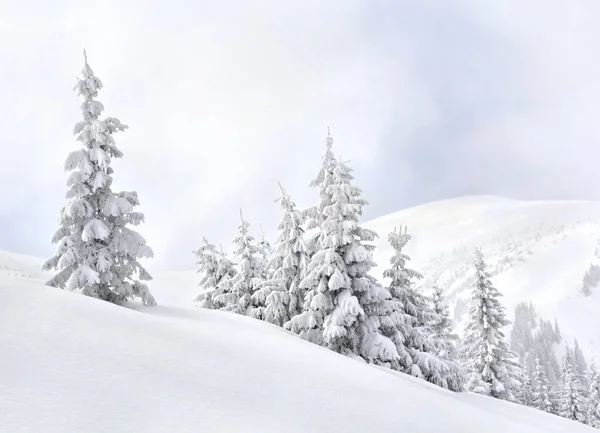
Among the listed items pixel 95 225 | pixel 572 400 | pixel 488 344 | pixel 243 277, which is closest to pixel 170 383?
pixel 95 225

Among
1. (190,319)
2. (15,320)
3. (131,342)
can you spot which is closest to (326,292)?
(190,319)

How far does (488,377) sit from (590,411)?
2269 cm

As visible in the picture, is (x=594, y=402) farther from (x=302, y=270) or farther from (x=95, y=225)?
(x=95, y=225)

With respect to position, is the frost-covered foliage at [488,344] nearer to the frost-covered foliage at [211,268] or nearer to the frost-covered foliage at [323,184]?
the frost-covered foliage at [323,184]

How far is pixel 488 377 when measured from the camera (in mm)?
31406

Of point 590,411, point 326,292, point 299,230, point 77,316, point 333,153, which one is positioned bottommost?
point 590,411

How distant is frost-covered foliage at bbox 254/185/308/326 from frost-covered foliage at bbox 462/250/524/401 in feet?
50.8

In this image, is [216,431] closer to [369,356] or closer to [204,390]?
[204,390]

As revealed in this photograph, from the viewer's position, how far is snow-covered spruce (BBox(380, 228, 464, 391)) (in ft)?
64.0

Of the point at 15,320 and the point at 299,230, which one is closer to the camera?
the point at 15,320

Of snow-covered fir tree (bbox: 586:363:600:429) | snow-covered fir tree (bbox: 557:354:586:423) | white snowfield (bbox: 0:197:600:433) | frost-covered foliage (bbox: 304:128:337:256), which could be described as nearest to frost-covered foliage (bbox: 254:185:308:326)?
frost-covered foliage (bbox: 304:128:337:256)

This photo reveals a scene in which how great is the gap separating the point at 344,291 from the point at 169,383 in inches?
474

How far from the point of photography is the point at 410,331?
69.9 feet

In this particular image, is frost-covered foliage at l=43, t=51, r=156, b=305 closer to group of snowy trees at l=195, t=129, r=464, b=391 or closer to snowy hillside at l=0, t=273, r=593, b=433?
snowy hillside at l=0, t=273, r=593, b=433
